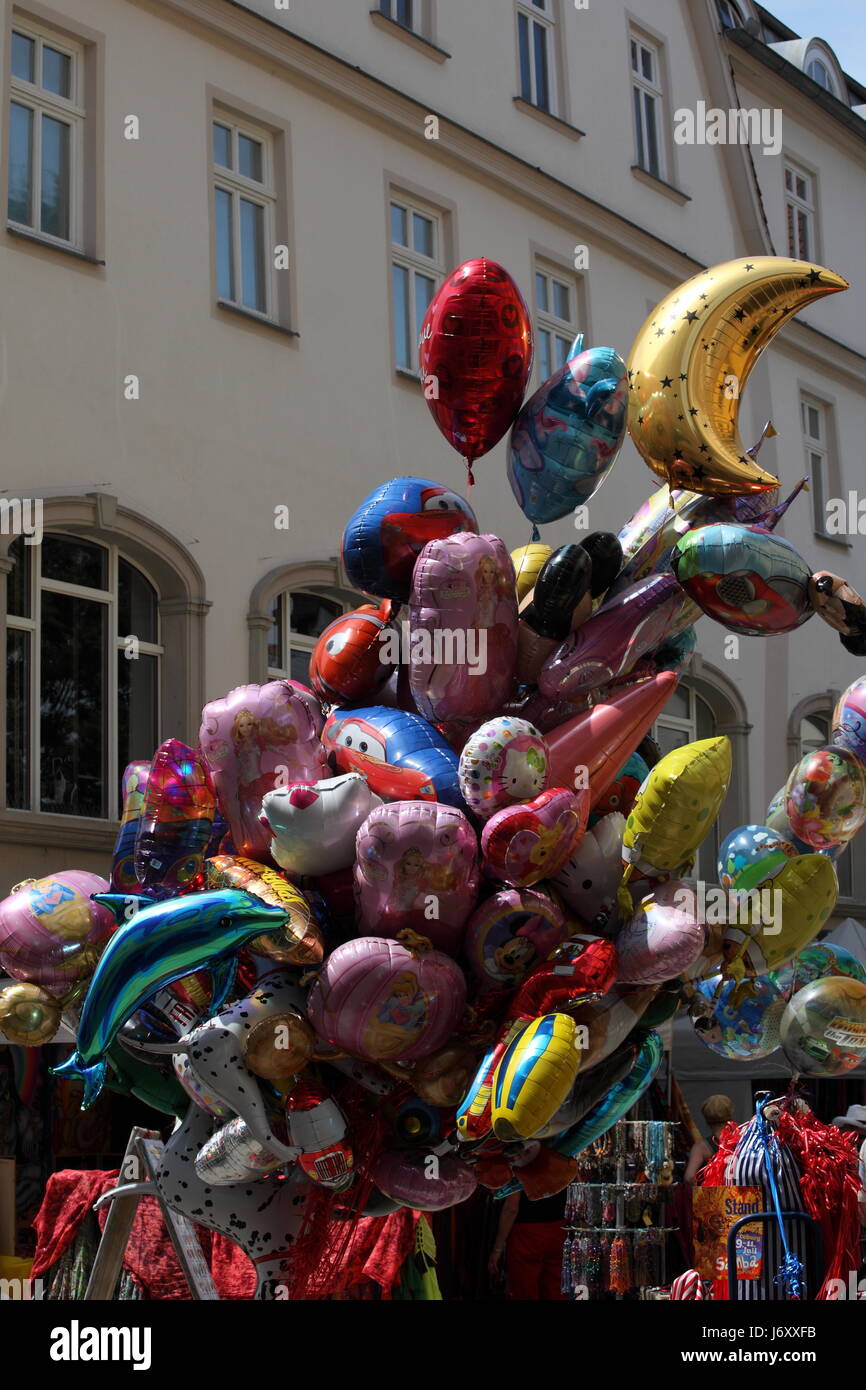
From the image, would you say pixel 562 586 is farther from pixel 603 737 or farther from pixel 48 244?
pixel 48 244

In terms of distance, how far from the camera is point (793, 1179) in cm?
669

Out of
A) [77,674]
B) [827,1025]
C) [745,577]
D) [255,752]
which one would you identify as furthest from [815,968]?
[77,674]

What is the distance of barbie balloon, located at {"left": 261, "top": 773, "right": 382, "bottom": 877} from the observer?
5414 millimetres

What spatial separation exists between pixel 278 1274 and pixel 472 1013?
3.56 ft

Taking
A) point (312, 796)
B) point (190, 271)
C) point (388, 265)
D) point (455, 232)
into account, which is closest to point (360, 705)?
point (312, 796)

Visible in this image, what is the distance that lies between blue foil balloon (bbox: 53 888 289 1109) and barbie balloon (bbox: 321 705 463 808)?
62cm

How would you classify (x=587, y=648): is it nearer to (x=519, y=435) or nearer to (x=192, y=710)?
(x=519, y=435)

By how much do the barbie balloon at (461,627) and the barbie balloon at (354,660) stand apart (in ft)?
0.99

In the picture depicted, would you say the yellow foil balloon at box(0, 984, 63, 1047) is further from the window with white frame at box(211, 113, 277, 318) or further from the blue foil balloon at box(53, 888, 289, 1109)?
the window with white frame at box(211, 113, 277, 318)

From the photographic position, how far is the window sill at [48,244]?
11.0m

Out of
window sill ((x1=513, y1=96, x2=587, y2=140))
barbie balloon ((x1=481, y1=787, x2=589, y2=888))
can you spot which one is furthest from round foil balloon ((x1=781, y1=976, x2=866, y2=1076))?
window sill ((x1=513, y1=96, x2=587, y2=140))

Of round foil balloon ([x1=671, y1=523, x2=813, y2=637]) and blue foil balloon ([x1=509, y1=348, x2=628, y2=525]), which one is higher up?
blue foil balloon ([x1=509, y1=348, x2=628, y2=525])

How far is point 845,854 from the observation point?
19078mm

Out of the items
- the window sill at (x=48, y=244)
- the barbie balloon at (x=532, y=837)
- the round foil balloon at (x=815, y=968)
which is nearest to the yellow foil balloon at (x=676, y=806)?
the barbie balloon at (x=532, y=837)
